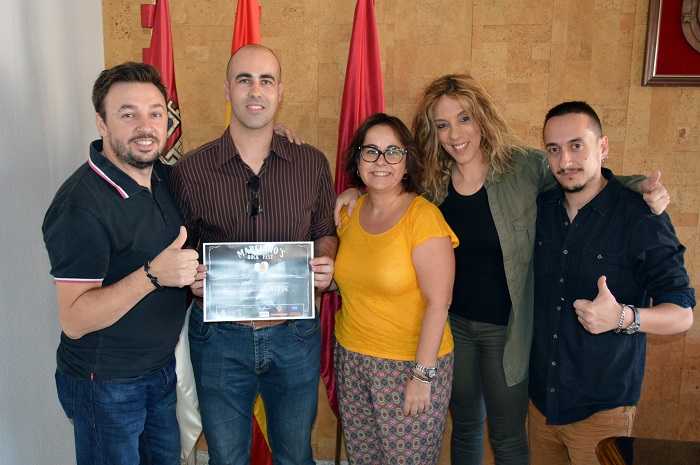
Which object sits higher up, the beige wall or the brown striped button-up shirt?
the beige wall

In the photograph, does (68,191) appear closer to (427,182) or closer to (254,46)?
(254,46)

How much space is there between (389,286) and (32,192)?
5.59ft

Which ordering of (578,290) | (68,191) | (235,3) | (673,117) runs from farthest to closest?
(235,3) < (673,117) < (578,290) < (68,191)

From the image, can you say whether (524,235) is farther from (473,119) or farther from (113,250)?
(113,250)

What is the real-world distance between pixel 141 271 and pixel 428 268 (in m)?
1.02

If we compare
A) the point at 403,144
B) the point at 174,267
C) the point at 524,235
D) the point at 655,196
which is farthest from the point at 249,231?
the point at 655,196

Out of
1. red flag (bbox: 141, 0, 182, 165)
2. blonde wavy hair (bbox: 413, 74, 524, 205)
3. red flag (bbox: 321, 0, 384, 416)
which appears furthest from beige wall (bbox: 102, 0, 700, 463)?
blonde wavy hair (bbox: 413, 74, 524, 205)

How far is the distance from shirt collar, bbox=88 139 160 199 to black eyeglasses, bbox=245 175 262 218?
1.48ft

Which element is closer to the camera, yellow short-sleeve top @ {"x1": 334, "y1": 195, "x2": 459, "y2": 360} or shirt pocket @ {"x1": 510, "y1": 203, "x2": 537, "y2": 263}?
yellow short-sleeve top @ {"x1": 334, "y1": 195, "x2": 459, "y2": 360}

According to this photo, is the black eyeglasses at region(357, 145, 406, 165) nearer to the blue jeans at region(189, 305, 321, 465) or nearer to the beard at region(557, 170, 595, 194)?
the beard at region(557, 170, 595, 194)

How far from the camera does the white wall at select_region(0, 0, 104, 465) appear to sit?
224 cm

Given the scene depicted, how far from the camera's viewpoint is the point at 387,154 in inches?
82.9

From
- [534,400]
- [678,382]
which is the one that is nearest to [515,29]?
[534,400]

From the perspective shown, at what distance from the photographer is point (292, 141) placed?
91.8 inches
